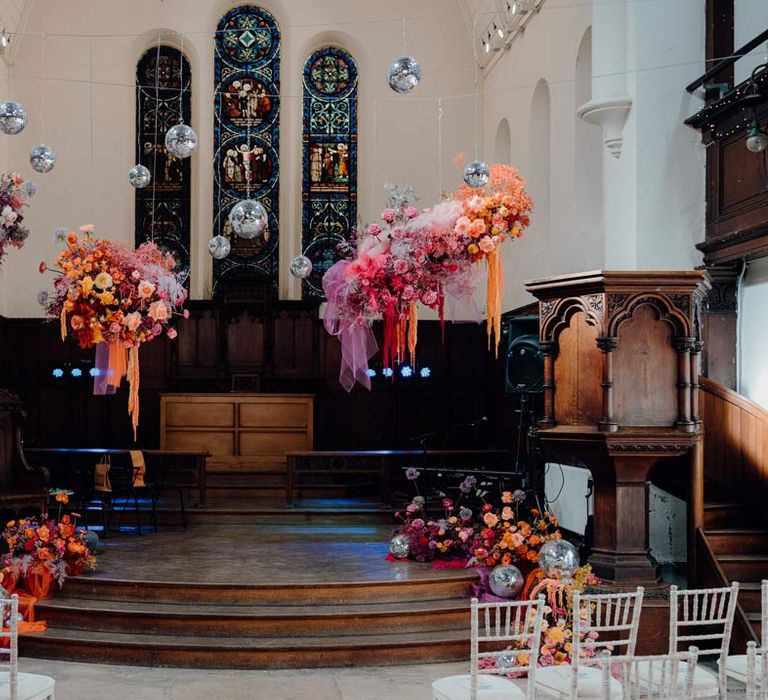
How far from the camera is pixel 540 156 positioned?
44.1ft

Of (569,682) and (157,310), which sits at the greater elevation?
(157,310)

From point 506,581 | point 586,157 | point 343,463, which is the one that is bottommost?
point 506,581

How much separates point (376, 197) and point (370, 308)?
7.69 meters

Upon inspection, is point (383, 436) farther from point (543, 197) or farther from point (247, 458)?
point (543, 197)

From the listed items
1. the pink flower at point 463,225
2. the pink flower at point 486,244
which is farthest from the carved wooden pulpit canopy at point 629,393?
the pink flower at point 463,225

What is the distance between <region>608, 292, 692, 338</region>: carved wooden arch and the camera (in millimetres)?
7699

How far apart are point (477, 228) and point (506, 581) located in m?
2.76

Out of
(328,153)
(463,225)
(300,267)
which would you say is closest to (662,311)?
(463,225)

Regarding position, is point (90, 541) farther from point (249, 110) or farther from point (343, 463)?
point (249, 110)

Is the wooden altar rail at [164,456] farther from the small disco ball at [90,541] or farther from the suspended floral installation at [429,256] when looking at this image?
the suspended floral installation at [429,256]

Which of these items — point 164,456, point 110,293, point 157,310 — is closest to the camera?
point 110,293

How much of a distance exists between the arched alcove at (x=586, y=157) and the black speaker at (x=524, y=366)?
1884 mm

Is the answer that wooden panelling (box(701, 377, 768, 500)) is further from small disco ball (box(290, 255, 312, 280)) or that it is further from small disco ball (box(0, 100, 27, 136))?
small disco ball (box(0, 100, 27, 136))

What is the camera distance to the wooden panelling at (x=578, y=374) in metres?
7.88
